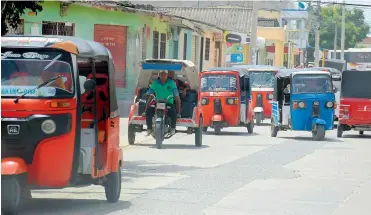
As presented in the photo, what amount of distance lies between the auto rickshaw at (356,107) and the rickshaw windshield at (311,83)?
182 centimetres

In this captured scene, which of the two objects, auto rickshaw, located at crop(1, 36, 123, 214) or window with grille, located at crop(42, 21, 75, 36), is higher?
window with grille, located at crop(42, 21, 75, 36)

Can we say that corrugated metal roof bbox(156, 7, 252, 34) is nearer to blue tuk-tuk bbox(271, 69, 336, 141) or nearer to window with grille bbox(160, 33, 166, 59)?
window with grille bbox(160, 33, 166, 59)

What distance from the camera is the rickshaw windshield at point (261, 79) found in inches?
1533

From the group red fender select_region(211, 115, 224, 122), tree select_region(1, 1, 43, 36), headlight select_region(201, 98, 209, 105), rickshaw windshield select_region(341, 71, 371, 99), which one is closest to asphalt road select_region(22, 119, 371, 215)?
tree select_region(1, 1, 43, 36)

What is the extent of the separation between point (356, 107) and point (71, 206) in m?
18.7

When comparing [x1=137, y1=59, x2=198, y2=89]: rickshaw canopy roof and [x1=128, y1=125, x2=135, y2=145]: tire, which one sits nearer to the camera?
[x1=137, y1=59, x2=198, y2=89]: rickshaw canopy roof

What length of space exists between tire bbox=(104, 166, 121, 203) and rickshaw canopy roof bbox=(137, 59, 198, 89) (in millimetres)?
10834

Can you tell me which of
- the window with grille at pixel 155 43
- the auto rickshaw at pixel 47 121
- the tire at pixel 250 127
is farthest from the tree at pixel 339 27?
the auto rickshaw at pixel 47 121

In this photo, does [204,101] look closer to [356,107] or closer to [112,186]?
[356,107]

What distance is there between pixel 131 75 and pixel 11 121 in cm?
2719

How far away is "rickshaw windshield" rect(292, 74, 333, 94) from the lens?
Result: 28.3 meters

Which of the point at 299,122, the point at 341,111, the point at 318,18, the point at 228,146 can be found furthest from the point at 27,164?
the point at 318,18

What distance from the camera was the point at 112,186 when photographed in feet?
41.5

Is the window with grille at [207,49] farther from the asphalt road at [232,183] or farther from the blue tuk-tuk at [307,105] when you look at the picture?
the asphalt road at [232,183]
